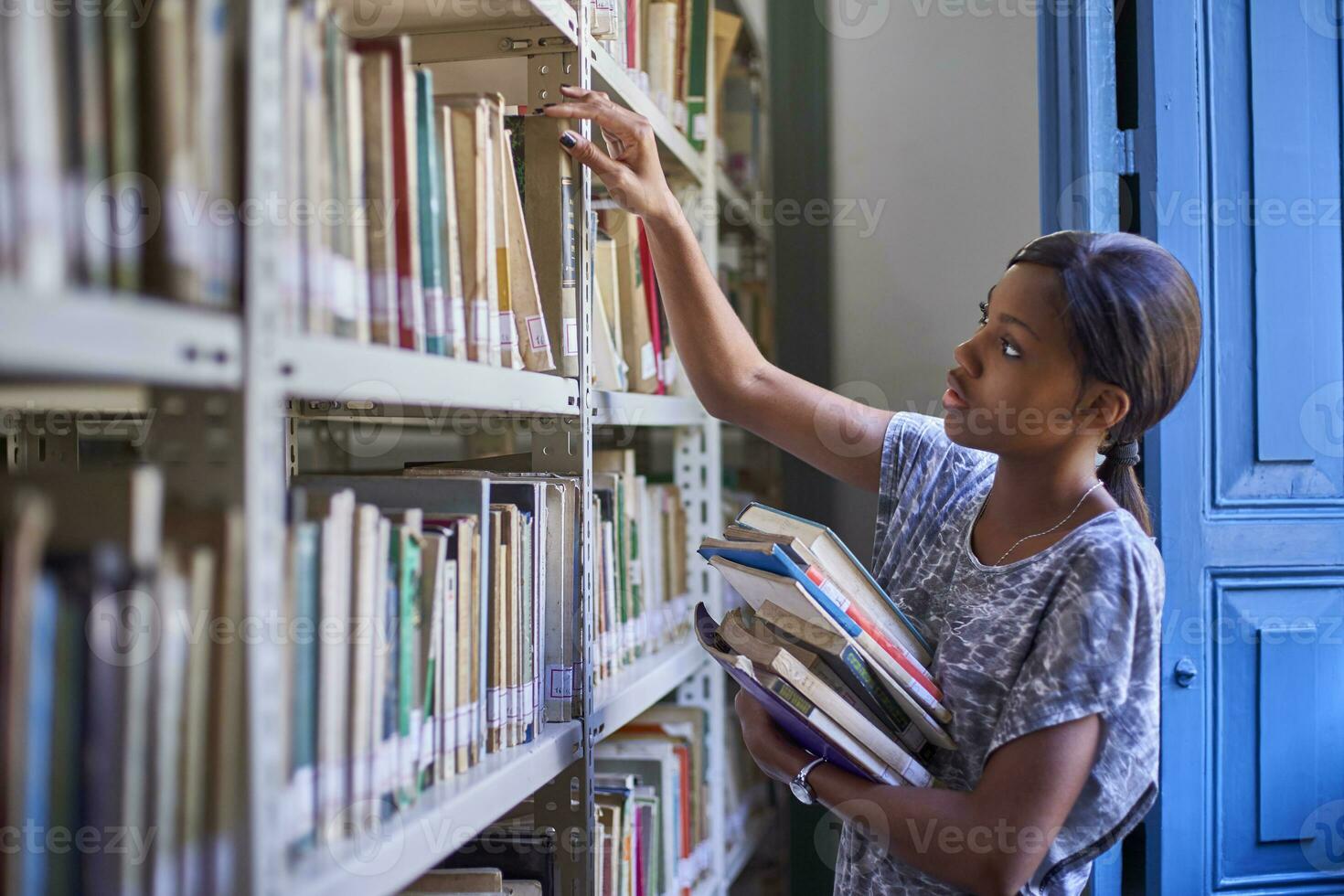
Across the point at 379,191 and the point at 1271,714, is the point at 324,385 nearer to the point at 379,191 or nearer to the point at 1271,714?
the point at 379,191

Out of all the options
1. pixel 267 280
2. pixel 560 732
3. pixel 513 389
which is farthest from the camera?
pixel 560 732

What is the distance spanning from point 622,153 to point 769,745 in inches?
31.0

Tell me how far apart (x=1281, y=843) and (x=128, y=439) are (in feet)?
6.72

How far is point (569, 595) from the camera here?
1.24 meters

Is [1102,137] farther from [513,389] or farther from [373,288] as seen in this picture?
[373,288]

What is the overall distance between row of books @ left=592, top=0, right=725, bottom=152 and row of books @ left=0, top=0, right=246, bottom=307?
0.93 m

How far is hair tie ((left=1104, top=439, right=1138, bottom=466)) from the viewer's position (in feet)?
4.16

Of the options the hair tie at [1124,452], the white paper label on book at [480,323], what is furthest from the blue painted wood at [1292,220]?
the white paper label on book at [480,323]

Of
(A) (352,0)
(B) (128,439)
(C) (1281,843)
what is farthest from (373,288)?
(C) (1281,843)

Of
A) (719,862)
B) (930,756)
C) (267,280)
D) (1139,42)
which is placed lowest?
(719,862)

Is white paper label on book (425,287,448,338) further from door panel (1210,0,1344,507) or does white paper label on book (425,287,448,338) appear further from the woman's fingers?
door panel (1210,0,1344,507)

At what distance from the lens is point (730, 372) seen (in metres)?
1.48

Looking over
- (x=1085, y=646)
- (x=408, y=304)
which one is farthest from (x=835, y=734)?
(x=408, y=304)

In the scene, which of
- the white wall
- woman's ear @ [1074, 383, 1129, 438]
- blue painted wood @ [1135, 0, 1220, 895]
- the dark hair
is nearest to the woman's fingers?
the dark hair
